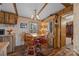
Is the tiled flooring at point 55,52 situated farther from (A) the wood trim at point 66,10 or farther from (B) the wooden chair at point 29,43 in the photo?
(A) the wood trim at point 66,10

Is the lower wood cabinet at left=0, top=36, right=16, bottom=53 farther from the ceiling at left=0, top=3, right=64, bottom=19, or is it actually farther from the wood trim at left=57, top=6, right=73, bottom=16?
the wood trim at left=57, top=6, right=73, bottom=16

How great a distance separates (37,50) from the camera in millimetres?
2096

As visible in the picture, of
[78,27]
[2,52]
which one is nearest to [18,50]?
[2,52]

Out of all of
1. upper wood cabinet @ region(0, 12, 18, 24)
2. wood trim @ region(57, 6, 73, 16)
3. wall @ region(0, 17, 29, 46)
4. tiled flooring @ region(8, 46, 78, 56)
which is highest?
wood trim @ region(57, 6, 73, 16)

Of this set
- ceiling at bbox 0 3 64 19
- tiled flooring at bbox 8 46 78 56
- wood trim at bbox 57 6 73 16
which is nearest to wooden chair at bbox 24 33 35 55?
tiled flooring at bbox 8 46 78 56

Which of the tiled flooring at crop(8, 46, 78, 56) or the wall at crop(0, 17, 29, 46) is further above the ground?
the wall at crop(0, 17, 29, 46)

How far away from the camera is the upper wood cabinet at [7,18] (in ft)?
→ 6.61

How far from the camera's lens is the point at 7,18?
2027mm

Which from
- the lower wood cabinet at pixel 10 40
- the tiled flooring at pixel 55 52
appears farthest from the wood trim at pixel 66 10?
the lower wood cabinet at pixel 10 40

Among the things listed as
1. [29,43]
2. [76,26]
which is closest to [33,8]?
[29,43]

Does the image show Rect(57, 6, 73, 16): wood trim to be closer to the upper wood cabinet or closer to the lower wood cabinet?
the upper wood cabinet

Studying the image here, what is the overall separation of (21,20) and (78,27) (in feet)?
2.63

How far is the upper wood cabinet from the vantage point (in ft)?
6.61

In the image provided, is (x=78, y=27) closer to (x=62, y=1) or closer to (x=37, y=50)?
(x=62, y=1)
